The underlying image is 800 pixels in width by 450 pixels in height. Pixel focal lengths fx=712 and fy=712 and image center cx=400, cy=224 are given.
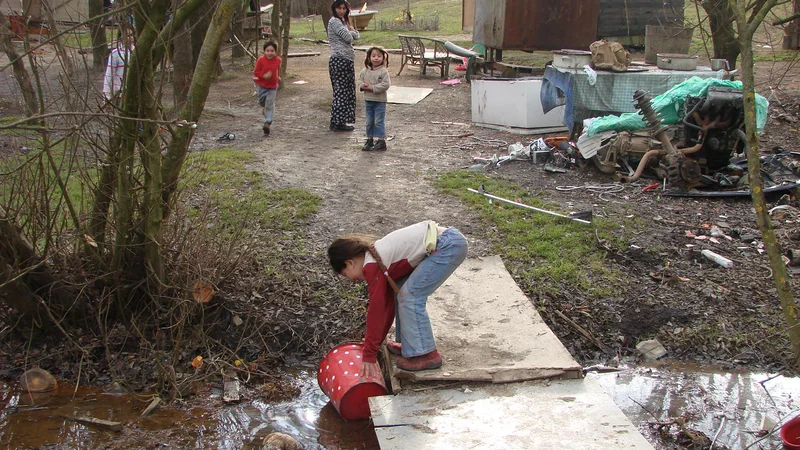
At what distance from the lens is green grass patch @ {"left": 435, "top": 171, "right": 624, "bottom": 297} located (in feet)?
19.2

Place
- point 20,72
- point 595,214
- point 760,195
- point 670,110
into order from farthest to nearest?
point 670,110, point 595,214, point 20,72, point 760,195

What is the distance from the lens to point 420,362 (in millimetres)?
4301

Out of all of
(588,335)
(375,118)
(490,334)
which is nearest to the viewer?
(490,334)

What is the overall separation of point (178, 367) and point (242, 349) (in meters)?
0.47

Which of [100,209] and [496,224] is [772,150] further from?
[100,209]

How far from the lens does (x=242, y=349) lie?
5.12m

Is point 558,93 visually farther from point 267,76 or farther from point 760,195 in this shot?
point 760,195

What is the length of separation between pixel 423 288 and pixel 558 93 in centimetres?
747

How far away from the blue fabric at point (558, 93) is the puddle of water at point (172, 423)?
7.26 meters

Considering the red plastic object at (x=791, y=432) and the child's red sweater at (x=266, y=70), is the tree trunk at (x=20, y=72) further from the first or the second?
the child's red sweater at (x=266, y=70)

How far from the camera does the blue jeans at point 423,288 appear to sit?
4152 millimetres

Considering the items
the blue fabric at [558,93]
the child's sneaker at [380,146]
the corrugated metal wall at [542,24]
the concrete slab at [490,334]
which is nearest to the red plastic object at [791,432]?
the concrete slab at [490,334]

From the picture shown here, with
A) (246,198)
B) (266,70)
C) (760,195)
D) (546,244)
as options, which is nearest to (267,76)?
(266,70)

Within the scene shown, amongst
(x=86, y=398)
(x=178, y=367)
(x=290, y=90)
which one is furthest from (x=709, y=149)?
(x=290, y=90)
